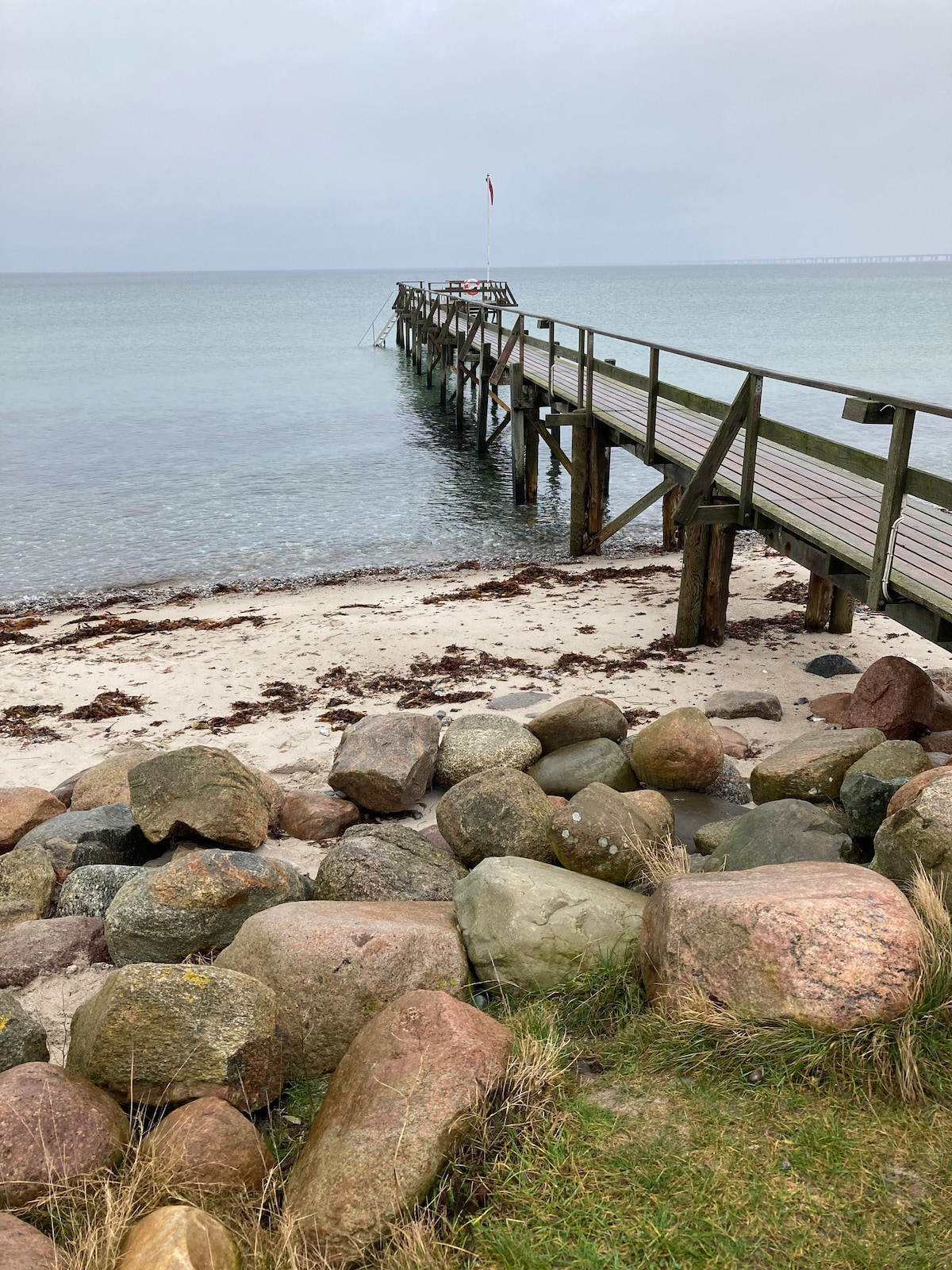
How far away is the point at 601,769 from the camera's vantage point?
20.1 ft

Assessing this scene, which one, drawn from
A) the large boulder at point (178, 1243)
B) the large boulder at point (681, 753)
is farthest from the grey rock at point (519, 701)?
the large boulder at point (178, 1243)

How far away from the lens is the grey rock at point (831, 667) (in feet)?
27.8

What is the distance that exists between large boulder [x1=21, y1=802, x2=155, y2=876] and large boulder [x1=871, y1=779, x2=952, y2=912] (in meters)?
4.05

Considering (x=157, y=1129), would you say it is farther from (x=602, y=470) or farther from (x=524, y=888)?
(x=602, y=470)

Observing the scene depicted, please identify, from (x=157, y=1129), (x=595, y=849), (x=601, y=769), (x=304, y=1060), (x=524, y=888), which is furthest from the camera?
(x=601, y=769)

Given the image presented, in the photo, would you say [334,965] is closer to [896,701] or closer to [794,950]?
[794,950]

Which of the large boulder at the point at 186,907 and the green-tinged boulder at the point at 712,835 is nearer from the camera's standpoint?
the large boulder at the point at 186,907

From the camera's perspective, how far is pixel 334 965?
3588mm

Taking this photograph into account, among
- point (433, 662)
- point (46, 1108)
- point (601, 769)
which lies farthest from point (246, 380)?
point (46, 1108)

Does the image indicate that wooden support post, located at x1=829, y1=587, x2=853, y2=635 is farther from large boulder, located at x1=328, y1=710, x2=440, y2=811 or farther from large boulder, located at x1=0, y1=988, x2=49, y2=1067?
large boulder, located at x1=0, y1=988, x2=49, y2=1067

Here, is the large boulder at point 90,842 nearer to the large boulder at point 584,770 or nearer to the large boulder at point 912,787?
the large boulder at point 584,770

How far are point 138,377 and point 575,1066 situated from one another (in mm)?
45907

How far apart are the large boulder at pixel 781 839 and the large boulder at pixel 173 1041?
216 cm

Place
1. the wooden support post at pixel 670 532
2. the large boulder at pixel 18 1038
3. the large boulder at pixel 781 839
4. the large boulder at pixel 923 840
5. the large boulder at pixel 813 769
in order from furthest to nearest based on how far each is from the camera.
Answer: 1. the wooden support post at pixel 670 532
2. the large boulder at pixel 813 769
3. the large boulder at pixel 781 839
4. the large boulder at pixel 923 840
5. the large boulder at pixel 18 1038
